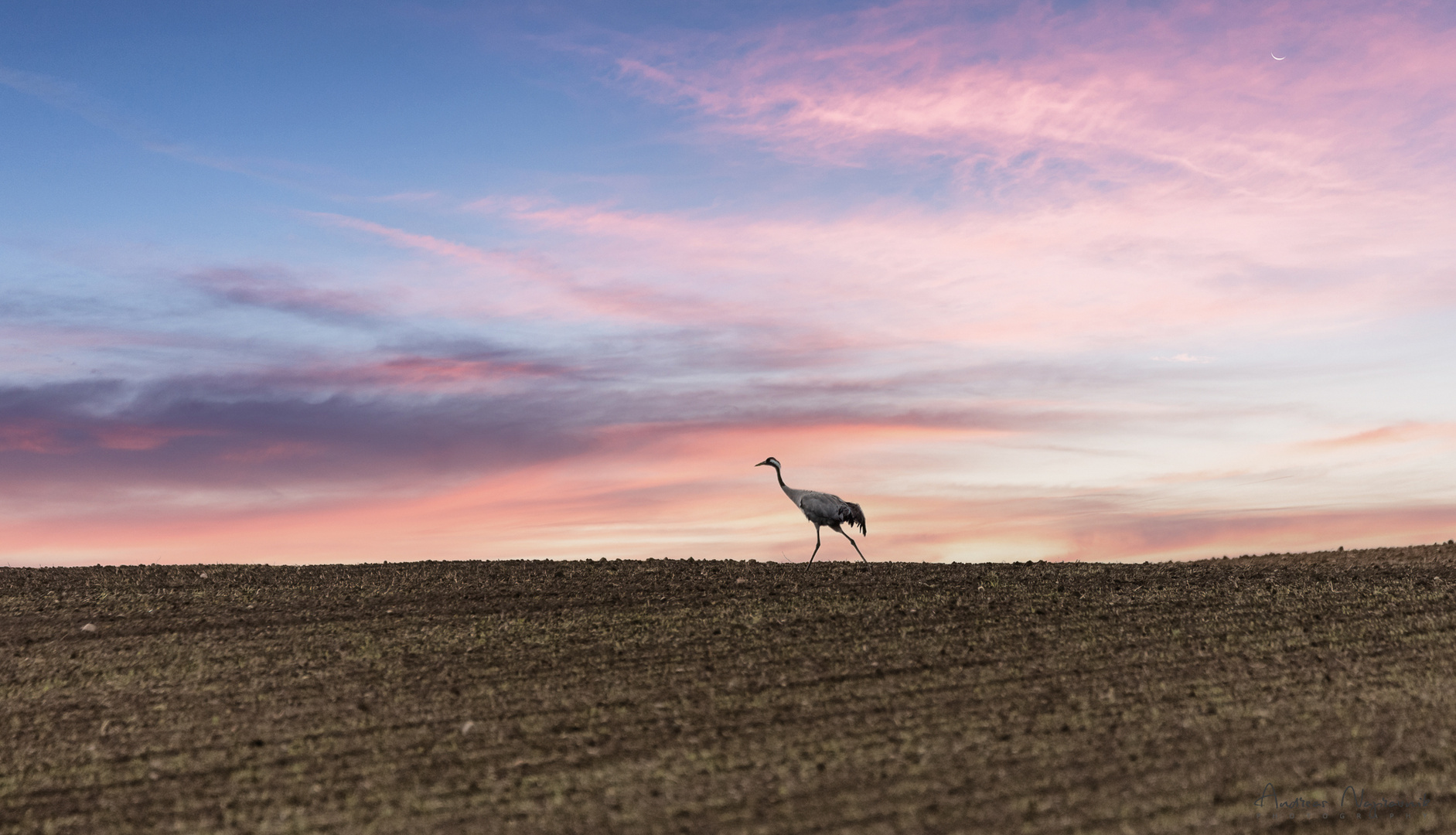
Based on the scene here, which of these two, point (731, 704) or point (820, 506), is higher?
point (820, 506)

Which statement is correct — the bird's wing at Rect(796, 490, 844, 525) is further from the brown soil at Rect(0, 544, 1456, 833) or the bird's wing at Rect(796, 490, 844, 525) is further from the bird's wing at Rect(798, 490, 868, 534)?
the brown soil at Rect(0, 544, 1456, 833)

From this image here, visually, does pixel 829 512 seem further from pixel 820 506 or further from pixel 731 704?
pixel 731 704

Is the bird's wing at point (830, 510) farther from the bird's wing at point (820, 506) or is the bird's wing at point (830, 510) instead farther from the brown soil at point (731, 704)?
the brown soil at point (731, 704)

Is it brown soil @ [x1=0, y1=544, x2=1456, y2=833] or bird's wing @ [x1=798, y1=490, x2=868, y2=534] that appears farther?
bird's wing @ [x1=798, y1=490, x2=868, y2=534]

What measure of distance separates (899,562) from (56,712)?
11.1 m

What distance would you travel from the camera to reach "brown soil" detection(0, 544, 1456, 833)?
764cm

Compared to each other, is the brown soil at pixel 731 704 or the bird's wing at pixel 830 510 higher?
the bird's wing at pixel 830 510

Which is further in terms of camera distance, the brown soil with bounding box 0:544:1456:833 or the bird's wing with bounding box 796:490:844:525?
the bird's wing with bounding box 796:490:844:525

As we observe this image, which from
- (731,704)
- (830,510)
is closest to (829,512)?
(830,510)

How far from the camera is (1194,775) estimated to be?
787 cm

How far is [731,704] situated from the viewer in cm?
962

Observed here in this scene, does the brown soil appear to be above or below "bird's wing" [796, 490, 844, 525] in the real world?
below

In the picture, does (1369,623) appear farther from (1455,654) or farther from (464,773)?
(464,773)

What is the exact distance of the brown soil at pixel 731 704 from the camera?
7.64 metres
